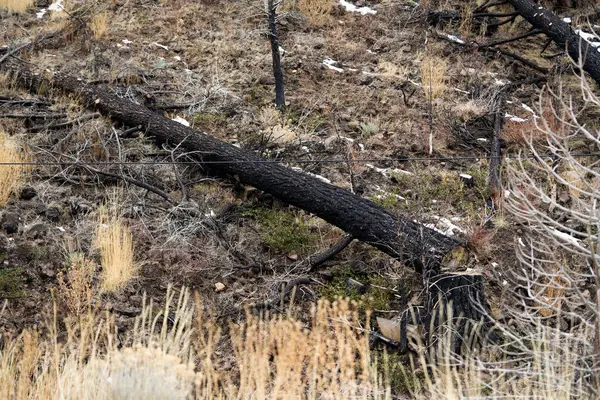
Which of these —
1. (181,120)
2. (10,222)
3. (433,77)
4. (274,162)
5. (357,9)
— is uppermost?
(357,9)

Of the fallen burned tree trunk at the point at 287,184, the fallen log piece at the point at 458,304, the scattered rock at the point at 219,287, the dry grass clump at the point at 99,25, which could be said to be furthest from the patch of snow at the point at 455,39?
the scattered rock at the point at 219,287

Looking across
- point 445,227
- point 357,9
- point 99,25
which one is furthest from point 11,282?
point 357,9

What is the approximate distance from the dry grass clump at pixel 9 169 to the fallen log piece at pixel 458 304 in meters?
4.09

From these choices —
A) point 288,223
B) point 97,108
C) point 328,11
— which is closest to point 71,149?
point 97,108

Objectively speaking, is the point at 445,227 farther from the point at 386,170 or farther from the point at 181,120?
the point at 181,120

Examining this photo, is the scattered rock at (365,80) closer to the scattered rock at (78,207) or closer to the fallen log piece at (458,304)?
the scattered rock at (78,207)

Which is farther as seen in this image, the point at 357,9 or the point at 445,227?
the point at 357,9

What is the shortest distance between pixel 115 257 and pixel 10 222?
47.9 inches

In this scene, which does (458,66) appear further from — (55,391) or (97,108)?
(55,391)

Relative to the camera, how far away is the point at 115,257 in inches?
247

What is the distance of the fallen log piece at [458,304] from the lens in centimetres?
575

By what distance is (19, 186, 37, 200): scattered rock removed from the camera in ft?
23.8

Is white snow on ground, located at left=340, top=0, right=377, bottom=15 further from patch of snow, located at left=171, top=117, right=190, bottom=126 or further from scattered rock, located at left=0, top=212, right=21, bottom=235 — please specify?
scattered rock, located at left=0, top=212, right=21, bottom=235

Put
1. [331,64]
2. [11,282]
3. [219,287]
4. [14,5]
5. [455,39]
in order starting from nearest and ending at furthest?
[11,282] < [219,287] < [331,64] < [14,5] < [455,39]
